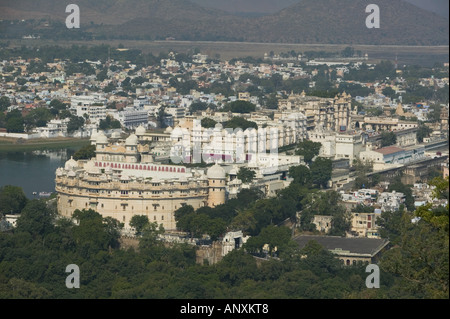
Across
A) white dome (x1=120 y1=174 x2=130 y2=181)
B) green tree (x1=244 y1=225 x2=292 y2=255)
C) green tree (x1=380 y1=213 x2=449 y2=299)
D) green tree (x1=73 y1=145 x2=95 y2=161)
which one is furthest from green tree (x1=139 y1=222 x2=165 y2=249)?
green tree (x1=380 y1=213 x2=449 y2=299)

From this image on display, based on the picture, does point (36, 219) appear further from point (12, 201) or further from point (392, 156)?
point (392, 156)

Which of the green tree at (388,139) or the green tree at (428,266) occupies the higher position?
the green tree at (428,266)

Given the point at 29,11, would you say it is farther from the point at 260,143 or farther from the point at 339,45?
the point at 260,143

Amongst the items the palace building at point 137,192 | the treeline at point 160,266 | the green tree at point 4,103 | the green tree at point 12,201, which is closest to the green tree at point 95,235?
the treeline at point 160,266

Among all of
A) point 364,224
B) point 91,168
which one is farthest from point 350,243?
point 91,168

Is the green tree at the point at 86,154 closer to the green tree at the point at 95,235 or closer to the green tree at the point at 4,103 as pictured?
the green tree at the point at 95,235

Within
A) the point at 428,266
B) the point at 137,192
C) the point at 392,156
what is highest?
the point at 428,266
